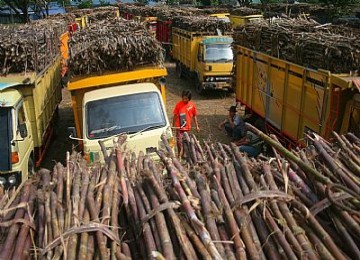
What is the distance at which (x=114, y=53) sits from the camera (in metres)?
9.41

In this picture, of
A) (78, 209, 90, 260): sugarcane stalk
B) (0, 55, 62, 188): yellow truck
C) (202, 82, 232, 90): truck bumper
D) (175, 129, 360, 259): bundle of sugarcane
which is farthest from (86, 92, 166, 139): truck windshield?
(202, 82, 232, 90): truck bumper

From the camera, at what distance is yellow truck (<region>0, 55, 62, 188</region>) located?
785cm

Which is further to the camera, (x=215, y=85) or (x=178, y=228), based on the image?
(x=215, y=85)

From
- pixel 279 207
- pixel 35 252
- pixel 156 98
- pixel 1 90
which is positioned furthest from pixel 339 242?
pixel 1 90

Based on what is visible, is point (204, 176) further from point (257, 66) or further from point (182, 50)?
point (182, 50)

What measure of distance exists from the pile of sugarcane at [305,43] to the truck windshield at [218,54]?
401cm

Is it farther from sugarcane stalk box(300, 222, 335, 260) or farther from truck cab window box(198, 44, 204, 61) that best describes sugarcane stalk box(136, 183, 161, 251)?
truck cab window box(198, 44, 204, 61)

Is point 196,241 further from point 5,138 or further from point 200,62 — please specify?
point 200,62

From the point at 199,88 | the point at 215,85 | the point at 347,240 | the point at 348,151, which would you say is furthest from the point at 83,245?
the point at 199,88

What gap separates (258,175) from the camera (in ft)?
12.6

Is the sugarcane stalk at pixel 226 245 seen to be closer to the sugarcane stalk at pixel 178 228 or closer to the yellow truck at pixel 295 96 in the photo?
the sugarcane stalk at pixel 178 228

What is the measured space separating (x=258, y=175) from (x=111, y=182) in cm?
131

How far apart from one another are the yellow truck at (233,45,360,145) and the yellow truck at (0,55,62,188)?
214 inches

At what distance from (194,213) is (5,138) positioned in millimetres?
5830
